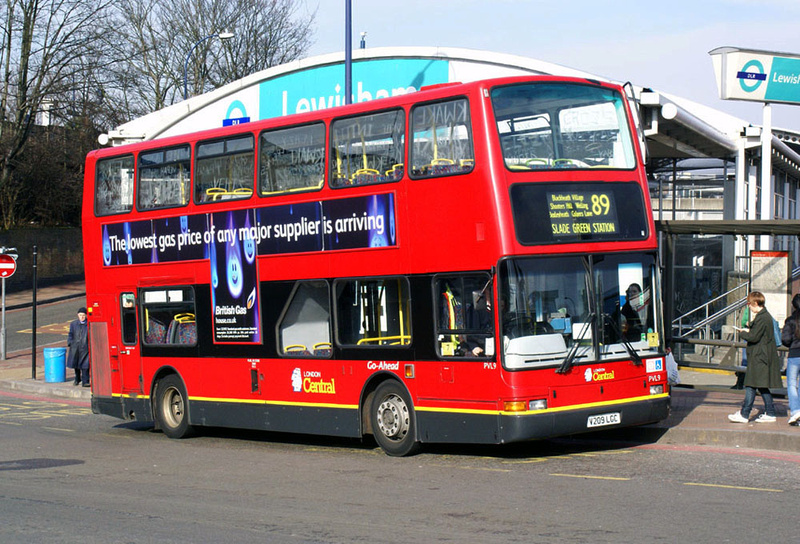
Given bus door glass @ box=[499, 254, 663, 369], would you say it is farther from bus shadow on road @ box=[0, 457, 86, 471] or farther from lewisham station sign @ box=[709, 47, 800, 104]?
lewisham station sign @ box=[709, 47, 800, 104]

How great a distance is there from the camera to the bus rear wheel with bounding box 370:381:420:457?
12664 mm

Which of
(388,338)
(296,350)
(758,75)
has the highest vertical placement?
(758,75)

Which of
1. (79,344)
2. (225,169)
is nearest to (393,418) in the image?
(225,169)

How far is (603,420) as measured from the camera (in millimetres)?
11977

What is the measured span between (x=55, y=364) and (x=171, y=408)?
10.7m

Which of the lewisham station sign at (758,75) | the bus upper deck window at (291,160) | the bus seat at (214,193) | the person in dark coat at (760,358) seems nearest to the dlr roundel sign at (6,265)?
the bus seat at (214,193)

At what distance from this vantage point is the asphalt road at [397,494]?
8211mm

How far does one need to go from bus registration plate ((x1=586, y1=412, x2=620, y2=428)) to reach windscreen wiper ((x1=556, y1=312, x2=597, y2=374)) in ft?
2.19

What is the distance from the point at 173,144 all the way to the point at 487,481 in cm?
819

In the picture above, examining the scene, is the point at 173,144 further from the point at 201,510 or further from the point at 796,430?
the point at 796,430

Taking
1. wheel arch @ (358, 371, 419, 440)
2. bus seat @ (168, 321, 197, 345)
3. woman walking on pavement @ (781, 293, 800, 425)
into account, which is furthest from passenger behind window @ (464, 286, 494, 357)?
bus seat @ (168, 321, 197, 345)

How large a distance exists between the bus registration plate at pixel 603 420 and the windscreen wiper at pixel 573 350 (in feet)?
2.19

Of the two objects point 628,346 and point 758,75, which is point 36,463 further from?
point 758,75

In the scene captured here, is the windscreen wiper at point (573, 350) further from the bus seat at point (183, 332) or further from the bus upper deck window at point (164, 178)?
the bus upper deck window at point (164, 178)
